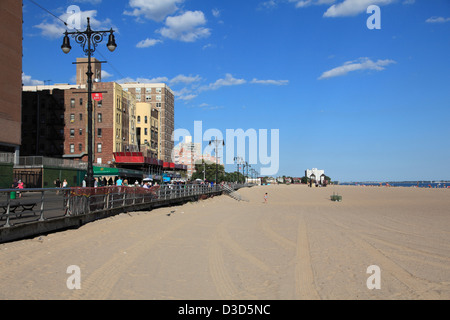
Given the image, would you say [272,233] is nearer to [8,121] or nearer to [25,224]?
[25,224]

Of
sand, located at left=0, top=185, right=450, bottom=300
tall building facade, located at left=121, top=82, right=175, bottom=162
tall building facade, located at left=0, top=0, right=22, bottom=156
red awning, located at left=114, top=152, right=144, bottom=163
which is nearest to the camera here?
sand, located at left=0, top=185, right=450, bottom=300

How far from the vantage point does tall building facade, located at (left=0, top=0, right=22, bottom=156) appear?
43500mm

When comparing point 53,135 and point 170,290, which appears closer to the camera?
point 170,290

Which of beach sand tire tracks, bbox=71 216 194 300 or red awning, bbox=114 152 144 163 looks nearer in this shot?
beach sand tire tracks, bbox=71 216 194 300

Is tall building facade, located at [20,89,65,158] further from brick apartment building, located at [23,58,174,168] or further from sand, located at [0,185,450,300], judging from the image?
sand, located at [0,185,450,300]

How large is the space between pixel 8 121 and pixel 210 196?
78.5 ft

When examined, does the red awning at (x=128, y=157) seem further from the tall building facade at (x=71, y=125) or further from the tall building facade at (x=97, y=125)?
the tall building facade at (x=97, y=125)

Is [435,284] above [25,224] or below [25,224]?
below

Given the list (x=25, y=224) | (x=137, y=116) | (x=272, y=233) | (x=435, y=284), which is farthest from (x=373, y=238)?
(x=137, y=116)

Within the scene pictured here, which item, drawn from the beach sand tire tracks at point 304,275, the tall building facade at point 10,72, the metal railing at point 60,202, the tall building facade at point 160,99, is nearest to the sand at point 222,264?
the beach sand tire tracks at point 304,275

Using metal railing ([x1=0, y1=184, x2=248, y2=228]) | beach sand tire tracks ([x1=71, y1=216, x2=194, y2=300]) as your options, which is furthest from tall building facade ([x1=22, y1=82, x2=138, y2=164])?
beach sand tire tracks ([x1=71, y1=216, x2=194, y2=300])

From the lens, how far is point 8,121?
44.3 metres

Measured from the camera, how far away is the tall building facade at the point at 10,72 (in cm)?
4350

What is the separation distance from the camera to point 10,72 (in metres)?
44.8
